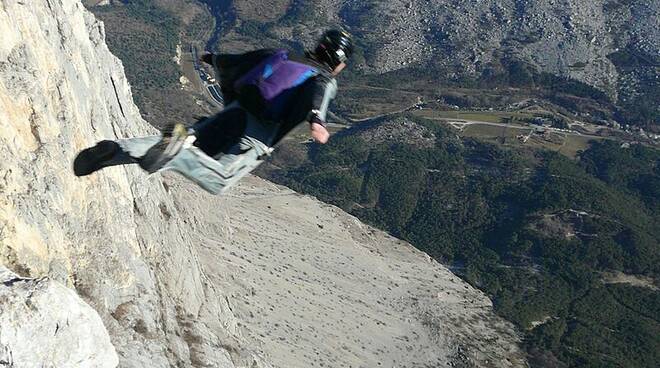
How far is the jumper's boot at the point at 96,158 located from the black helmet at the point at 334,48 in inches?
190

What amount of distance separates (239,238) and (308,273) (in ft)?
25.6

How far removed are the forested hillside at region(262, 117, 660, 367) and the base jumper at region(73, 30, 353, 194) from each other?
102 meters

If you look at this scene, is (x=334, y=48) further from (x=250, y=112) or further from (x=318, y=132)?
(x=318, y=132)

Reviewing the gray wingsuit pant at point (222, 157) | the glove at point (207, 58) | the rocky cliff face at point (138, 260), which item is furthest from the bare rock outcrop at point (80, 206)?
the glove at point (207, 58)

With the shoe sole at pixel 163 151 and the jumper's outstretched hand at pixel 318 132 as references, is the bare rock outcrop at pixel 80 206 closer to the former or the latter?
the shoe sole at pixel 163 151

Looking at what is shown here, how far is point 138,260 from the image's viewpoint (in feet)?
94.7

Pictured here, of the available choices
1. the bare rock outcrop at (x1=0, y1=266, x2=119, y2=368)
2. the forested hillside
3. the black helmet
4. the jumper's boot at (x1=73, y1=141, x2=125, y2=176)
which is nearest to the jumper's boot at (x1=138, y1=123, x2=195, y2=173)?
the jumper's boot at (x1=73, y1=141, x2=125, y2=176)

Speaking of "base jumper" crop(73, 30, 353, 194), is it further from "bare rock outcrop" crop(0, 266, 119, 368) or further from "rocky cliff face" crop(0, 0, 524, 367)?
"rocky cliff face" crop(0, 0, 524, 367)

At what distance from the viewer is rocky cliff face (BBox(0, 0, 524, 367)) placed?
20.0m

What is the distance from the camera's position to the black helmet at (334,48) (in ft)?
49.5

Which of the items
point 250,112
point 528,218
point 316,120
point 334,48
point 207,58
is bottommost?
point 528,218

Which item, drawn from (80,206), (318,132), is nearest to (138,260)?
(80,206)

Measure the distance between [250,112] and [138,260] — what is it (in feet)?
50.9

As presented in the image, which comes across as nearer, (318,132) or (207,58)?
(318,132)
